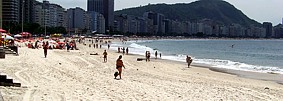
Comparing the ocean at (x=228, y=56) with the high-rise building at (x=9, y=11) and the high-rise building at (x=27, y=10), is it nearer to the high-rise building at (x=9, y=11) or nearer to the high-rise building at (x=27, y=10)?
the high-rise building at (x=9, y=11)

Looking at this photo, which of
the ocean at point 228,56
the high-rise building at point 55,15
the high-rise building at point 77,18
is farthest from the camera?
the high-rise building at point 77,18

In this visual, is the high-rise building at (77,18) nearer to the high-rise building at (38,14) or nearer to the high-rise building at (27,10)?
the high-rise building at (38,14)

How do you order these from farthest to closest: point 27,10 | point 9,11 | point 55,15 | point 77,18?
1. point 77,18
2. point 55,15
3. point 27,10
4. point 9,11

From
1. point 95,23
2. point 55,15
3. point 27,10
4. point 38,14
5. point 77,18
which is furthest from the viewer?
point 95,23

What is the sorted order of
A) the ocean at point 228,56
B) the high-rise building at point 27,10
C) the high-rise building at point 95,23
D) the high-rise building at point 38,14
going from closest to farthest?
the ocean at point 228,56 → the high-rise building at point 27,10 → the high-rise building at point 38,14 → the high-rise building at point 95,23

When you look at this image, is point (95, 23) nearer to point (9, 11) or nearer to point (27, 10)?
point (27, 10)

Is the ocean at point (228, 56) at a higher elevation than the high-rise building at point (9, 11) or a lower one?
lower

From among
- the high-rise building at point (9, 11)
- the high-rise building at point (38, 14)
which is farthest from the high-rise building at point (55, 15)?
the high-rise building at point (9, 11)

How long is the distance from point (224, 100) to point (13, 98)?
555cm

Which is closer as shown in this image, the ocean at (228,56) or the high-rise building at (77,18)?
the ocean at (228,56)

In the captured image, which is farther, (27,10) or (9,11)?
(27,10)

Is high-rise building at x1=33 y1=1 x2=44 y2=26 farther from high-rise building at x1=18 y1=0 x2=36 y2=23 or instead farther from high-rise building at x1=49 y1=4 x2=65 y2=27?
high-rise building at x1=49 y1=4 x2=65 y2=27

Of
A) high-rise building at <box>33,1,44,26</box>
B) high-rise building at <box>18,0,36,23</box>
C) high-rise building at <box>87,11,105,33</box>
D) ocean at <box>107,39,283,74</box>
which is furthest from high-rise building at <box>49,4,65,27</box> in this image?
ocean at <box>107,39,283,74</box>

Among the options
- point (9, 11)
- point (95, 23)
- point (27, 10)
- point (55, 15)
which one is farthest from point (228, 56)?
point (95, 23)
